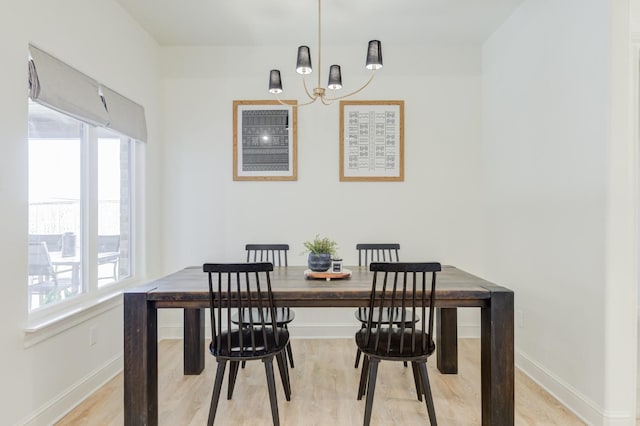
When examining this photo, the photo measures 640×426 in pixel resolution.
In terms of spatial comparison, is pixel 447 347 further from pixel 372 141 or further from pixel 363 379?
pixel 372 141

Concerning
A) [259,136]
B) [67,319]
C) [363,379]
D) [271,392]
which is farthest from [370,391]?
[259,136]

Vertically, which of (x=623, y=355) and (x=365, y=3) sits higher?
(x=365, y=3)

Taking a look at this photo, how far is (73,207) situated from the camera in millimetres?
2561

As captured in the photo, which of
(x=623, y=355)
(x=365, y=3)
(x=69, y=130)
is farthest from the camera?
(x=365, y=3)

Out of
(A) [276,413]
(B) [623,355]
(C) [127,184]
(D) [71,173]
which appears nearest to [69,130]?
(D) [71,173]

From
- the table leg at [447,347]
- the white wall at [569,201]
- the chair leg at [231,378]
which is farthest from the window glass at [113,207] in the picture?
the white wall at [569,201]

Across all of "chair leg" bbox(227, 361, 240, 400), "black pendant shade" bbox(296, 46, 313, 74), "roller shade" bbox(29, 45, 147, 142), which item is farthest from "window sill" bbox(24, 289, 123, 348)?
"black pendant shade" bbox(296, 46, 313, 74)

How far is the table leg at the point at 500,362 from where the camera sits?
2016mm

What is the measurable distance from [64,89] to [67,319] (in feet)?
4.49

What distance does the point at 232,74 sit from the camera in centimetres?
375

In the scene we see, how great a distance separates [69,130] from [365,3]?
2287 mm

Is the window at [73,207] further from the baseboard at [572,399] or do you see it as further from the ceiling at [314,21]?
the baseboard at [572,399]

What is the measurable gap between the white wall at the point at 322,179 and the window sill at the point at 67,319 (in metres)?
1.01

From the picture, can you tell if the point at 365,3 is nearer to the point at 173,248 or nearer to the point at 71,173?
the point at 71,173
